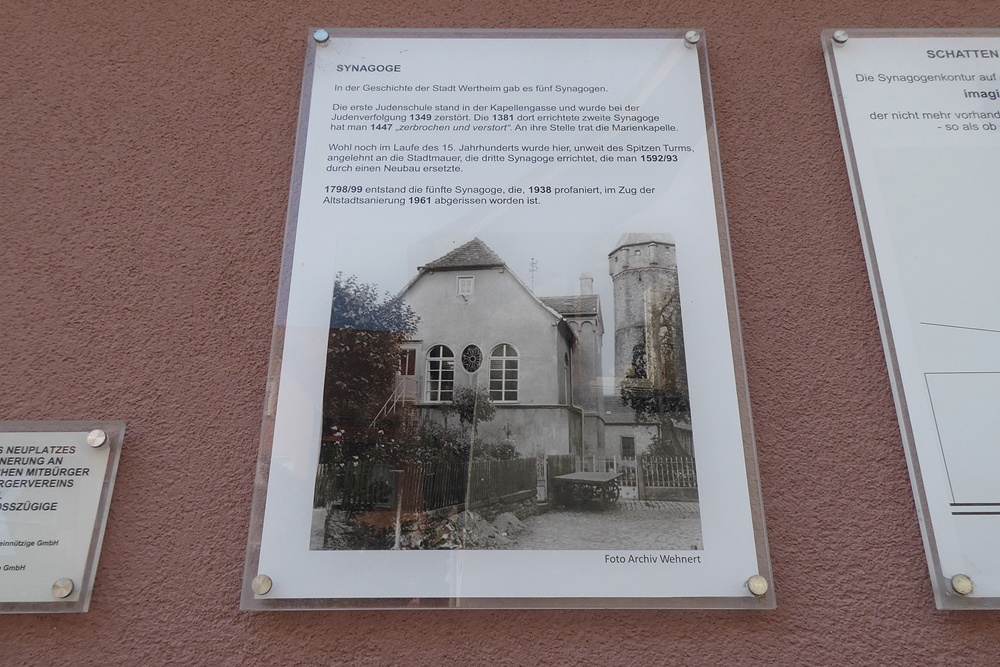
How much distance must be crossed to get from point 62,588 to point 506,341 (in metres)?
0.70

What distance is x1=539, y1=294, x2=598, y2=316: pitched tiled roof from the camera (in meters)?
0.94

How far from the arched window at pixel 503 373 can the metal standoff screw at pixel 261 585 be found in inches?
15.8

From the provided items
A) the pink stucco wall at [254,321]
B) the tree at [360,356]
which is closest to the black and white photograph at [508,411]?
the tree at [360,356]

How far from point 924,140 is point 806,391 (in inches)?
20.2

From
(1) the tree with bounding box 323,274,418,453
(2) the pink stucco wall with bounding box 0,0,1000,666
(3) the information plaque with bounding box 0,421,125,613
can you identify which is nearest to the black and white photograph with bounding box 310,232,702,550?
(1) the tree with bounding box 323,274,418,453

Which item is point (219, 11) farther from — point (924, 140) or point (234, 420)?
point (924, 140)

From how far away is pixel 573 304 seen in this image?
94cm

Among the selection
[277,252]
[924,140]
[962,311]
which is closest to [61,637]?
[277,252]

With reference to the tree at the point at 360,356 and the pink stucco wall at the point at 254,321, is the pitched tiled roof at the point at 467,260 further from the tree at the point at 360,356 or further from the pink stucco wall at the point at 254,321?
the pink stucco wall at the point at 254,321

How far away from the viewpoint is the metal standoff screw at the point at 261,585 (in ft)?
2.69

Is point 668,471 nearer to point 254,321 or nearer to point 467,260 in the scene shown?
point 467,260

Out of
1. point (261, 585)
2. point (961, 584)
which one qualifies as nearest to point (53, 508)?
point (261, 585)

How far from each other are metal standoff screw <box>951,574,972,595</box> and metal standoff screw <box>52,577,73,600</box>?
3.93ft

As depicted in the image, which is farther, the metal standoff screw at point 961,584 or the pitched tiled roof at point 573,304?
the pitched tiled roof at point 573,304
